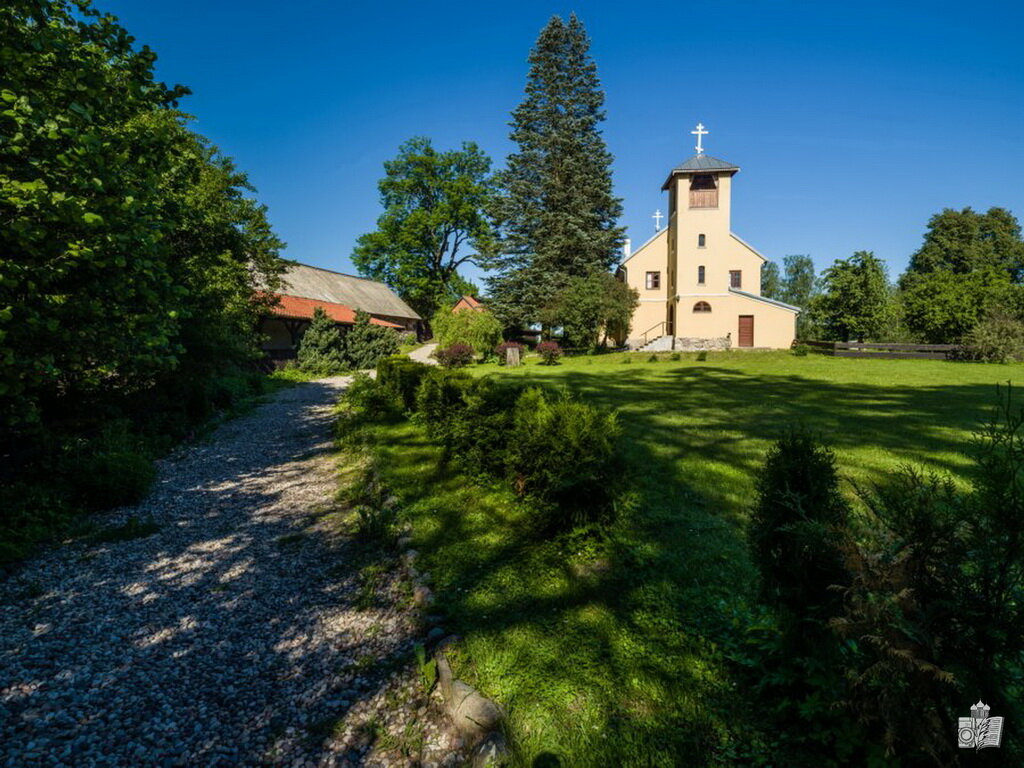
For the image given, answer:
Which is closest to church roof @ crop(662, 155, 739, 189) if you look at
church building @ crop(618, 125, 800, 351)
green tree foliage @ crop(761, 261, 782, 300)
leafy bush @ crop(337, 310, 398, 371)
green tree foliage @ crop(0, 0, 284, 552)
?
church building @ crop(618, 125, 800, 351)

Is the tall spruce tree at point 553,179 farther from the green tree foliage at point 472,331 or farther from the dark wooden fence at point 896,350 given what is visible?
the dark wooden fence at point 896,350

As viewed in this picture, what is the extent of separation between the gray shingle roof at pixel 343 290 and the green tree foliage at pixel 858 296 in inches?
1421

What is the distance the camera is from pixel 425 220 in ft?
164

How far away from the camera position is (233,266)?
1864cm

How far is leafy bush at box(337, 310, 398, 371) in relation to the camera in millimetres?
29625

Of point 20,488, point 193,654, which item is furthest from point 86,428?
point 193,654

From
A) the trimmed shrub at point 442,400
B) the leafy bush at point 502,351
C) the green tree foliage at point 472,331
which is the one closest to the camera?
the trimmed shrub at point 442,400

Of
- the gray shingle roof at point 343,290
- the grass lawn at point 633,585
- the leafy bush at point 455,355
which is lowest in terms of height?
the grass lawn at point 633,585

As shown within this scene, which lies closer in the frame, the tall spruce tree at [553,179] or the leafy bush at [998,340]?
the leafy bush at [998,340]

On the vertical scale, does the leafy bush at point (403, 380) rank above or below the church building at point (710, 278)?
below

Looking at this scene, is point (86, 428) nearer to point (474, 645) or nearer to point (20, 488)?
point (20, 488)

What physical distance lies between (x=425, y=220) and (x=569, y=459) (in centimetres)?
4966

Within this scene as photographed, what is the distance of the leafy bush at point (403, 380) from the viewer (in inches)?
489

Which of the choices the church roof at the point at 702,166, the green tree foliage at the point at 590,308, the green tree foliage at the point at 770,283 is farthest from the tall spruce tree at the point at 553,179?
the green tree foliage at the point at 770,283
